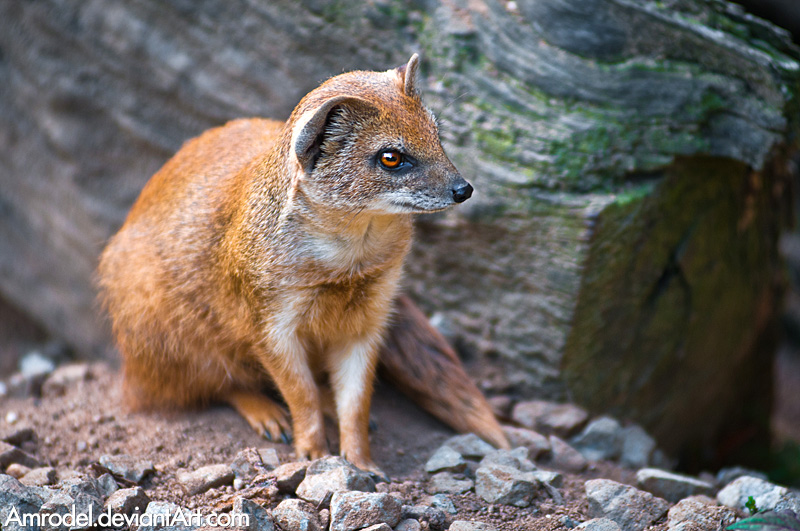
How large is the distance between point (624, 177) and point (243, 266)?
6.86 feet

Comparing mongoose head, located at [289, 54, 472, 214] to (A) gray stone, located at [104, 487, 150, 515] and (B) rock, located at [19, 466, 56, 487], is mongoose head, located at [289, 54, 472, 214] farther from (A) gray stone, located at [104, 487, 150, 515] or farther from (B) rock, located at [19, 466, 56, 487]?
(B) rock, located at [19, 466, 56, 487]

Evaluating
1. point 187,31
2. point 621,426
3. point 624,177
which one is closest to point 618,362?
point 621,426

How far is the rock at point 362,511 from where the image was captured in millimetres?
2635

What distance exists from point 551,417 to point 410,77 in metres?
2.15

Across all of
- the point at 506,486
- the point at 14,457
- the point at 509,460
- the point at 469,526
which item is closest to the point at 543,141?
the point at 509,460

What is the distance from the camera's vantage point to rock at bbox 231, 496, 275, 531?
2.58 meters

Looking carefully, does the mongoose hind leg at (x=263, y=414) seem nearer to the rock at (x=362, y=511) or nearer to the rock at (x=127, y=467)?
the rock at (x=127, y=467)

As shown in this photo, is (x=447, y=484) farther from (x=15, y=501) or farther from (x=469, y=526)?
(x=15, y=501)

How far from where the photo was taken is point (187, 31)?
15.7 feet

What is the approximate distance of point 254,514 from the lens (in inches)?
103

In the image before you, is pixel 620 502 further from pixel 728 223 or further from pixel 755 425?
pixel 755 425

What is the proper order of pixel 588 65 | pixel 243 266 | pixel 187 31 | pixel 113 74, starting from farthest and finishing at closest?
pixel 113 74
pixel 187 31
pixel 588 65
pixel 243 266

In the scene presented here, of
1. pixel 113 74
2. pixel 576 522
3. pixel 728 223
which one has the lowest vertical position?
pixel 576 522

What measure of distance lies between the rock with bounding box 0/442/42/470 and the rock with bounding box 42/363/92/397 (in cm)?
120
